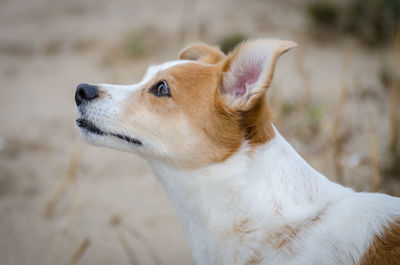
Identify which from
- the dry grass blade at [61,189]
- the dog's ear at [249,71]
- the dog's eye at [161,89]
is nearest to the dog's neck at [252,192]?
the dog's ear at [249,71]

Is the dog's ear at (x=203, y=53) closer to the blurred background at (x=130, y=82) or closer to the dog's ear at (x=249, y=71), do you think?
the dog's ear at (x=249, y=71)

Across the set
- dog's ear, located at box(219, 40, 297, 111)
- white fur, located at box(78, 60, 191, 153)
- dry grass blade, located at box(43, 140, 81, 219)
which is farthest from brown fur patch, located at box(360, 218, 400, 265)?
dry grass blade, located at box(43, 140, 81, 219)

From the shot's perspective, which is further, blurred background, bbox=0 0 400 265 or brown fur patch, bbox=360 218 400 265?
blurred background, bbox=0 0 400 265

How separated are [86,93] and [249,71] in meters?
0.97

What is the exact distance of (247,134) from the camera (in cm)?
220

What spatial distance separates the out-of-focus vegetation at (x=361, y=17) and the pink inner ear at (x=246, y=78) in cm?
504

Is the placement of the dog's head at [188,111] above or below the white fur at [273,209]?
above

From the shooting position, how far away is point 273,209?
2.09 m

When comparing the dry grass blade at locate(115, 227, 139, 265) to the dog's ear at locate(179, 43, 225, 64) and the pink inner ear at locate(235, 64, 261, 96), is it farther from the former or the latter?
the pink inner ear at locate(235, 64, 261, 96)

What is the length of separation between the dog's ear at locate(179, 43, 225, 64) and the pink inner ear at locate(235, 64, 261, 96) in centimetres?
49

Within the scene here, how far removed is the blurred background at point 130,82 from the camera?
3.87 meters

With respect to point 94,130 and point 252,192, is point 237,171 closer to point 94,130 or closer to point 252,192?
point 252,192

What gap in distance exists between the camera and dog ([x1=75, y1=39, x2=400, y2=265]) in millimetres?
2014

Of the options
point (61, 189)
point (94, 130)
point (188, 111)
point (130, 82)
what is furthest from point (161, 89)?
point (130, 82)
